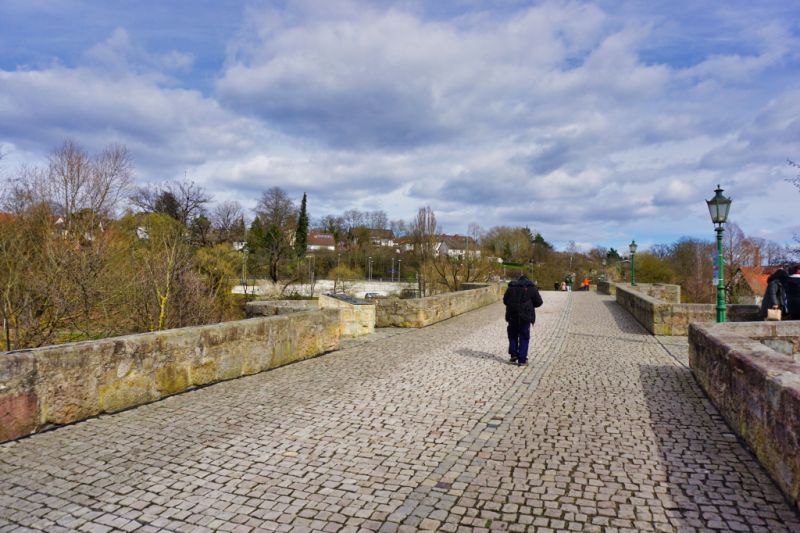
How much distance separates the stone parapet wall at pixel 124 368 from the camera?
4406 mm

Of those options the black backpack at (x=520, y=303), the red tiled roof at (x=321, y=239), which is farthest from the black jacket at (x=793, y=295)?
the red tiled roof at (x=321, y=239)

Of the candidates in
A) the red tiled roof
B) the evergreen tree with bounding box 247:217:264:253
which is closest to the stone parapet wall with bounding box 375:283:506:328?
the evergreen tree with bounding box 247:217:264:253

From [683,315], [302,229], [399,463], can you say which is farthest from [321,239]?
[399,463]

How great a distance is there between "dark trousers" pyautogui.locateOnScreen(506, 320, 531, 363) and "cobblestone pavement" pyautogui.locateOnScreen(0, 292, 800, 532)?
1.31m

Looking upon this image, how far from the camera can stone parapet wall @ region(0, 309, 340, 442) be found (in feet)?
14.5

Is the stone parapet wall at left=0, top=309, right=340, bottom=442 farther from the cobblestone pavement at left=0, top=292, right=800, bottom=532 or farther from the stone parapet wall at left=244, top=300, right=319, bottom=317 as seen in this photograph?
the stone parapet wall at left=244, top=300, right=319, bottom=317

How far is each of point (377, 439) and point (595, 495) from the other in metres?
1.88

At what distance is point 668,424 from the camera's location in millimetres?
5113

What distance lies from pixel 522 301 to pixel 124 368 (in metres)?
5.57

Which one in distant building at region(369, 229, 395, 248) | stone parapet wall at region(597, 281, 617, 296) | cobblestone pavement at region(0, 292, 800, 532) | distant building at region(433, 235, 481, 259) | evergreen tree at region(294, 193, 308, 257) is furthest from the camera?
distant building at region(369, 229, 395, 248)

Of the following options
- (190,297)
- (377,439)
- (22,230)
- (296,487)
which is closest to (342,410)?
(377,439)

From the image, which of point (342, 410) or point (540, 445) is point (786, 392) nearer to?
point (540, 445)

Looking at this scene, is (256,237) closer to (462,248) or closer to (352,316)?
(462,248)

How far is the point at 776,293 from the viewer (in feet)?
26.6
